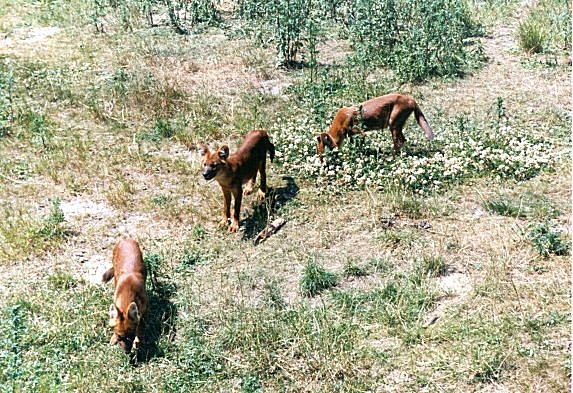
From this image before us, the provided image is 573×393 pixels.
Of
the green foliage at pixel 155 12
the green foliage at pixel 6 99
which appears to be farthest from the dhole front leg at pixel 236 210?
the green foliage at pixel 155 12

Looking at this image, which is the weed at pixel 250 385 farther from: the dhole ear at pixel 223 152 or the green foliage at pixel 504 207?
the green foliage at pixel 504 207

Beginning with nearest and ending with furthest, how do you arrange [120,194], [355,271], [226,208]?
[355,271] < [226,208] < [120,194]

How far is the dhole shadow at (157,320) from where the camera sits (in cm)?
602

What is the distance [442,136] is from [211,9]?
6.61m

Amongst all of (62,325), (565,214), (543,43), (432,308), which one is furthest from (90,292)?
(543,43)

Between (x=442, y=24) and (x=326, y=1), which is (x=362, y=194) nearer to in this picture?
(x=442, y=24)

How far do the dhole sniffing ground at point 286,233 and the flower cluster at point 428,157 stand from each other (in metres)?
0.03

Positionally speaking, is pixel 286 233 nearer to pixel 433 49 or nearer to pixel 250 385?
pixel 250 385

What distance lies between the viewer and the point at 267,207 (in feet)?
25.7

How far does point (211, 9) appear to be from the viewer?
556 inches

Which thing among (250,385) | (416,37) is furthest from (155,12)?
(250,385)

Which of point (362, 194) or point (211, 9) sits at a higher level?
point (211, 9)

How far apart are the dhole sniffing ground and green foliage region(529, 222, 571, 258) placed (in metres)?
0.02

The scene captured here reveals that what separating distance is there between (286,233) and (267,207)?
412 millimetres
